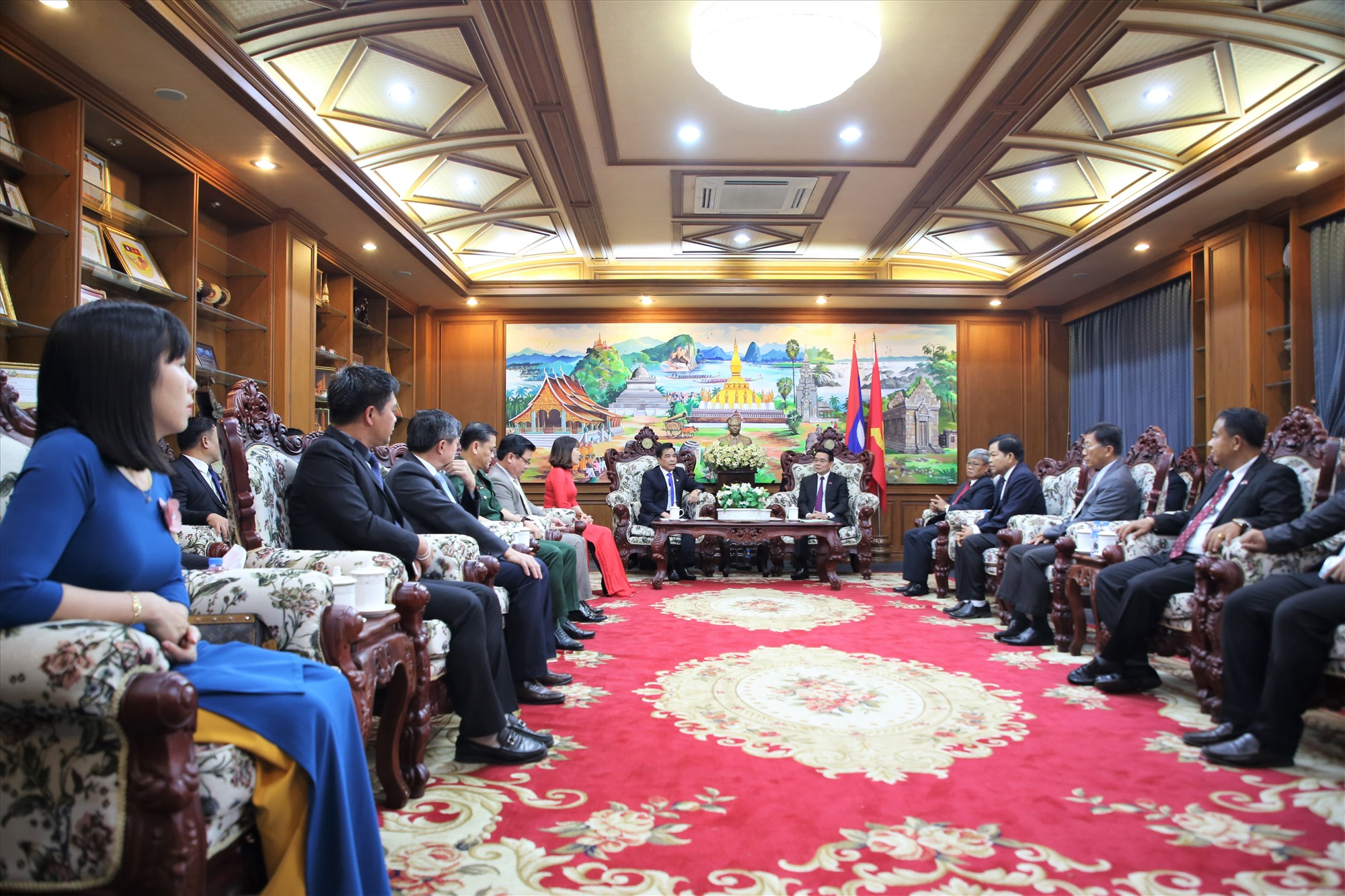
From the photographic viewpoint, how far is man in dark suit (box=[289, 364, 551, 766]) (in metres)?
2.48

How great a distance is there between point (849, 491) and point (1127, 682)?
4352 millimetres

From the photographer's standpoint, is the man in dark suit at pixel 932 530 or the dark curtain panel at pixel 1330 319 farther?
the man in dark suit at pixel 932 530

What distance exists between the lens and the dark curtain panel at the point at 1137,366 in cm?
682

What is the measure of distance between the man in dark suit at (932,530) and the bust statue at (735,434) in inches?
101

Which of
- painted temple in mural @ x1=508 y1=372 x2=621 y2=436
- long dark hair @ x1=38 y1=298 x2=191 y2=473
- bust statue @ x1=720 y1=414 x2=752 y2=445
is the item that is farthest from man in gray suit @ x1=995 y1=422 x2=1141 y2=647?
painted temple in mural @ x1=508 y1=372 x2=621 y2=436

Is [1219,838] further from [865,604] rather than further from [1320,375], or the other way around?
[1320,375]

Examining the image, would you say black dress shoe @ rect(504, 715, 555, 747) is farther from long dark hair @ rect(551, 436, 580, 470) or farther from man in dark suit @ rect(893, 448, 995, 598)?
man in dark suit @ rect(893, 448, 995, 598)

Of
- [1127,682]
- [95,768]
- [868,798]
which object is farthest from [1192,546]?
[95,768]

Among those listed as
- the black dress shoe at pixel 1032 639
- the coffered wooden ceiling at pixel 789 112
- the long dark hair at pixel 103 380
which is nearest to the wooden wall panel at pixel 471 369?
the coffered wooden ceiling at pixel 789 112

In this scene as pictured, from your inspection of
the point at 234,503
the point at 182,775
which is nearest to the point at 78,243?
the point at 234,503

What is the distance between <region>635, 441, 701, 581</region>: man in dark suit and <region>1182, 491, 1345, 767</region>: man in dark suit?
4.96m

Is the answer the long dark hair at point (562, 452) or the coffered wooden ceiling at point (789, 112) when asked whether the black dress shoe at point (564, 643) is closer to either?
the long dark hair at point (562, 452)

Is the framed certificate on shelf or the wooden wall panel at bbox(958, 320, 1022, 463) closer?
the framed certificate on shelf

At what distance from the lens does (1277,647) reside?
2.50 m
